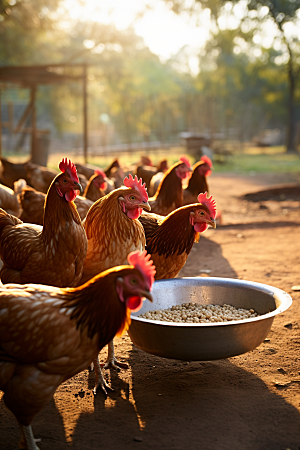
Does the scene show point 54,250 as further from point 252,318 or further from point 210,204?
point 252,318

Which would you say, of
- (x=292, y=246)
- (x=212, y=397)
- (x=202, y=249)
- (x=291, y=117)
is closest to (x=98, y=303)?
(x=212, y=397)

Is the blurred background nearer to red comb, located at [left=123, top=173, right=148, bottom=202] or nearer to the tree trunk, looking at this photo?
the tree trunk

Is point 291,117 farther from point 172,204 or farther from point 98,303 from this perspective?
point 98,303

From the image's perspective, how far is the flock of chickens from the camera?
2199 mm

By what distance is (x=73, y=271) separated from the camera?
3.23 m

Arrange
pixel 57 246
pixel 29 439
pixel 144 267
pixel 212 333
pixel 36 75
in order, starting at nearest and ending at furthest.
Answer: pixel 144 267, pixel 29 439, pixel 212 333, pixel 57 246, pixel 36 75

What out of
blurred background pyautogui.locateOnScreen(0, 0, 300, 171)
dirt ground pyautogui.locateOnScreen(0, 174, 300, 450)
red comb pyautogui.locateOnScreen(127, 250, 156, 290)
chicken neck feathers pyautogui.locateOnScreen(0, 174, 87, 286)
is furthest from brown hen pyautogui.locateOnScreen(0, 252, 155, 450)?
blurred background pyautogui.locateOnScreen(0, 0, 300, 171)

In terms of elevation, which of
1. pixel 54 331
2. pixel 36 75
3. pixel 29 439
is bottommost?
pixel 29 439

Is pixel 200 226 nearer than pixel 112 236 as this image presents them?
No

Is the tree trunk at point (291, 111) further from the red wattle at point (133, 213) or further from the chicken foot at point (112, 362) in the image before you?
the chicken foot at point (112, 362)

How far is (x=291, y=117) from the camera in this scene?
28.9 meters

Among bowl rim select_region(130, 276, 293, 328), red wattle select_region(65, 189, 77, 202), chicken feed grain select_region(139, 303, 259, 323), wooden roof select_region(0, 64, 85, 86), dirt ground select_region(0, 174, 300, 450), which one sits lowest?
dirt ground select_region(0, 174, 300, 450)

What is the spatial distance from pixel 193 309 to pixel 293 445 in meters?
1.35

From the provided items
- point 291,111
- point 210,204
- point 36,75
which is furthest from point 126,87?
point 210,204
